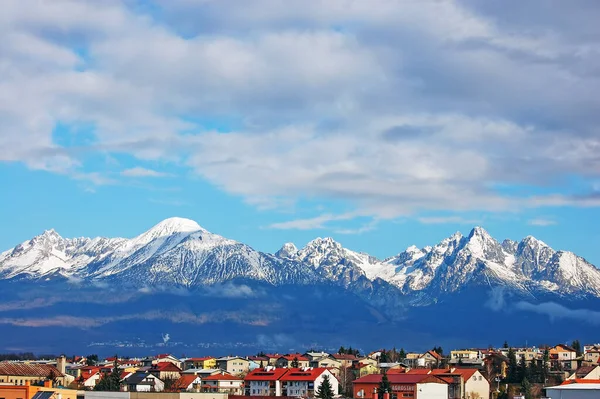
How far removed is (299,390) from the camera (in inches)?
5694

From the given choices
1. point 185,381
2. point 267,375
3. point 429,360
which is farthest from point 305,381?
point 429,360

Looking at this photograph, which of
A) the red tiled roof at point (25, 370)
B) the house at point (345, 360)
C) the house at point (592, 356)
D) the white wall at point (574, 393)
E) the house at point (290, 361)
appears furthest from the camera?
the house at point (345, 360)

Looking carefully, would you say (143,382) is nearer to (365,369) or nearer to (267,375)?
(267,375)

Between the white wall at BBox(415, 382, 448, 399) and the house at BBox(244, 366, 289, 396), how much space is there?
25068 millimetres

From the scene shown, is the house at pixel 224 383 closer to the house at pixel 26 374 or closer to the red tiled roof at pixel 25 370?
the house at pixel 26 374

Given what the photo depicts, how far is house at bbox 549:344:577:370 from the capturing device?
166250 millimetres

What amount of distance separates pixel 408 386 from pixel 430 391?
8.98 feet

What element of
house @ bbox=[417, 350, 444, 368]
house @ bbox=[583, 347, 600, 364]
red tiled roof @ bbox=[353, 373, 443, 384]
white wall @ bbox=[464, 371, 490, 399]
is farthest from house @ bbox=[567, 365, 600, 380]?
house @ bbox=[417, 350, 444, 368]

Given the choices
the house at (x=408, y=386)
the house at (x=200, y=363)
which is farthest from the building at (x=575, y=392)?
the house at (x=200, y=363)

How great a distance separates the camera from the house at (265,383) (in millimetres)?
147500

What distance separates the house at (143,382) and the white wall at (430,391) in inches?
1405

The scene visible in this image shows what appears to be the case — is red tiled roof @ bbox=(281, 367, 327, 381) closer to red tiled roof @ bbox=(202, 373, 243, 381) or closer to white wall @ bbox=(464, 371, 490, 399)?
red tiled roof @ bbox=(202, 373, 243, 381)

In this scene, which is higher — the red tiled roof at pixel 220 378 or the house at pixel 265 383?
the red tiled roof at pixel 220 378

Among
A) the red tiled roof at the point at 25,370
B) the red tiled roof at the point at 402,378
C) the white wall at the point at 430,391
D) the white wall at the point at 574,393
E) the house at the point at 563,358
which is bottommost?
→ the white wall at the point at 574,393
